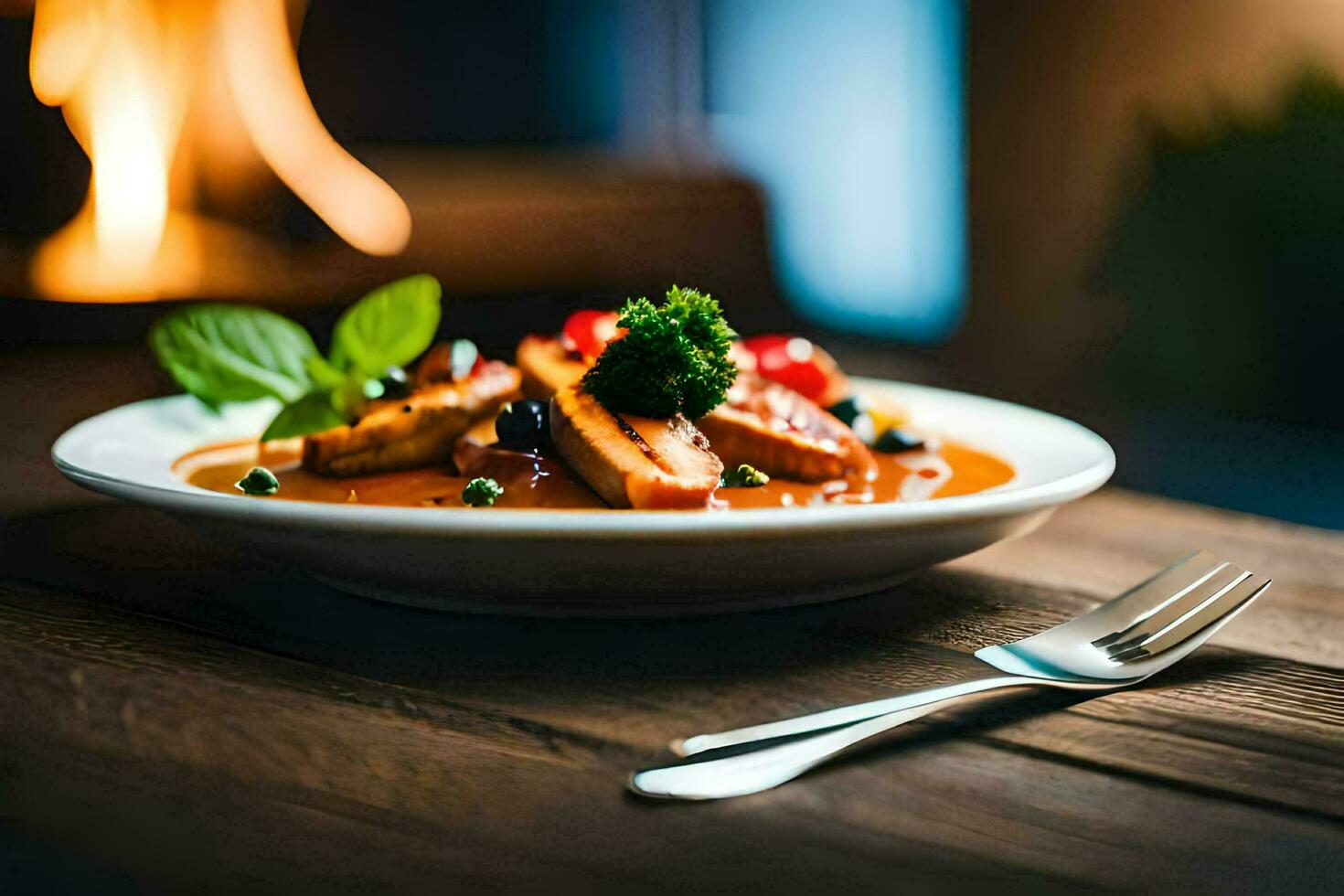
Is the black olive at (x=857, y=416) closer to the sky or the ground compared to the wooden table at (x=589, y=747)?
closer to the sky

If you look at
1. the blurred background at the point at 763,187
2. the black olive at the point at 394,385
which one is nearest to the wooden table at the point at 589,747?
the black olive at the point at 394,385

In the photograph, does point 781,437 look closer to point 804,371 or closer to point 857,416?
point 857,416

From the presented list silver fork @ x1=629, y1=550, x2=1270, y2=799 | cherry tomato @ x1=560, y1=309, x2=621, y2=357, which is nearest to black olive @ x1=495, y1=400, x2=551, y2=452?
cherry tomato @ x1=560, y1=309, x2=621, y2=357

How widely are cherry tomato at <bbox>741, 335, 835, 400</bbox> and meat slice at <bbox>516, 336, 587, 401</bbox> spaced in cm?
A: 34

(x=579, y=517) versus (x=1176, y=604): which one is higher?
(x=579, y=517)

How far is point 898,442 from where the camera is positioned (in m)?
1.74

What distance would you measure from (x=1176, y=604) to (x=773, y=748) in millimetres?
458

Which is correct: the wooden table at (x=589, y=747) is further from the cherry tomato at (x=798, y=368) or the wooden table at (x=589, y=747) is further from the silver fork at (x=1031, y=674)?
the cherry tomato at (x=798, y=368)

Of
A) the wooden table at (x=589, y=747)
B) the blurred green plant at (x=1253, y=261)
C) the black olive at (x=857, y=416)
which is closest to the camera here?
the wooden table at (x=589, y=747)

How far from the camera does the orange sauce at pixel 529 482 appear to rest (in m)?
1.35

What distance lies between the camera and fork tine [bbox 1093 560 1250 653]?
1.06 m

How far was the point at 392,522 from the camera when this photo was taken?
3.35ft

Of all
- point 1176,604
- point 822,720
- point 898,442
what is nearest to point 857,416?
point 898,442

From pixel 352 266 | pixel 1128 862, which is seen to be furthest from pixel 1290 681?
pixel 352 266
